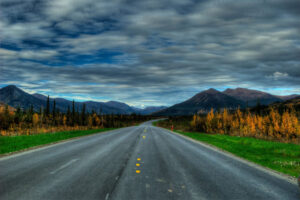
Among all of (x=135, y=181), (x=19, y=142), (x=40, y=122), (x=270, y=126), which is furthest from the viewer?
(x=40, y=122)

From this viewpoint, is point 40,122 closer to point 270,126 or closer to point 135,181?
point 270,126

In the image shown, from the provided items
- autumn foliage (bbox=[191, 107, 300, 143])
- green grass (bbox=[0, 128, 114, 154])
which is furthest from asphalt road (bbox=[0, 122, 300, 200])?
autumn foliage (bbox=[191, 107, 300, 143])

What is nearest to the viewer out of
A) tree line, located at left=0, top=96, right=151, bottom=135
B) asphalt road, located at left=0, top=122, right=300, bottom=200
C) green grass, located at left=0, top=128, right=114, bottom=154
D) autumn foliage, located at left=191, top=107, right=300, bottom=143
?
asphalt road, located at left=0, top=122, right=300, bottom=200

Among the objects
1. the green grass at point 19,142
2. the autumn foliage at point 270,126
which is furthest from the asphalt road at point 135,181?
the autumn foliage at point 270,126

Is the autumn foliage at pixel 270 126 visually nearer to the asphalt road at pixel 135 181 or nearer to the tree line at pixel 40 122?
the asphalt road at pixel 135 181

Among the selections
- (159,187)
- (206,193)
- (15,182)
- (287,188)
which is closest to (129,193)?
(159,187)

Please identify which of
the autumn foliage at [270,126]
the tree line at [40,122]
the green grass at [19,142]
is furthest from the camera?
the tree line at [40,122]

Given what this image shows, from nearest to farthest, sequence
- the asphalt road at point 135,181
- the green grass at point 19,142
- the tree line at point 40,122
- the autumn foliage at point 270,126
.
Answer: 1. the asphalt road at point 135,181
2. the green grass at point 19,142
3. the autumn foliage at point 270,126
4. the tree line at point 40,122

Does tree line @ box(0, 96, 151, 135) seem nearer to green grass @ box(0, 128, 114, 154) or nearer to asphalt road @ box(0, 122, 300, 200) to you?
green grass @ box(0, 128, 114, 154)

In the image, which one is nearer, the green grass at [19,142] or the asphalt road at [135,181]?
the asphalt road at [135,181]

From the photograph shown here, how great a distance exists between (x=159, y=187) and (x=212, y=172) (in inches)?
112

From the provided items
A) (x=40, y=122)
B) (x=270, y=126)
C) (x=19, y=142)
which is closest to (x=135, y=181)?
(x=19, y=142)

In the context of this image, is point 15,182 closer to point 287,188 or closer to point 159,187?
point 159,187

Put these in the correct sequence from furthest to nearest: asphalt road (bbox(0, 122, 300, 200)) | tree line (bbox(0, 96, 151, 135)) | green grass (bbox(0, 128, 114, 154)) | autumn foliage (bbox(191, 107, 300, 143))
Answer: tree line (bbox(0, 96, 151, 135))
autumn foliage (bbox(191, 107, 300, 143))
green grass (bbox(0, 128, 114, 154))
asphalt road (bbox(0, 122, 300, 200))
